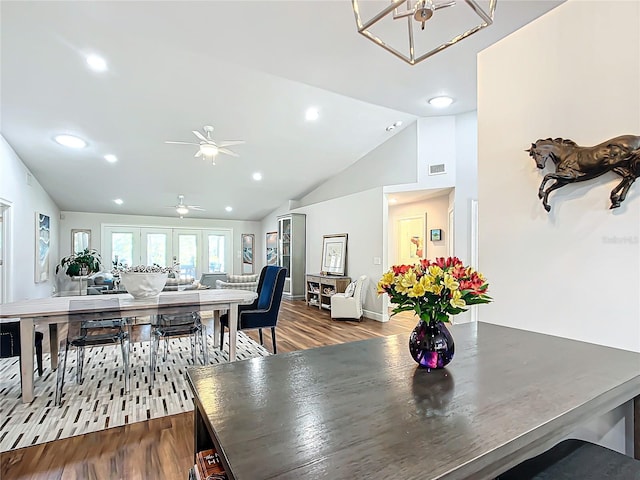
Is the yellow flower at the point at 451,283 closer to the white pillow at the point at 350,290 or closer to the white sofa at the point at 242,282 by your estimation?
the white pillow at the point at 350,290

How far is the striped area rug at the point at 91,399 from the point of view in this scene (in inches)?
92.6

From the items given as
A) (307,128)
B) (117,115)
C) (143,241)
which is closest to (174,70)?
(117,115)

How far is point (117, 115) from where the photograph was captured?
15.7 feet

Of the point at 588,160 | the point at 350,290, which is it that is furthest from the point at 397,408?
the point at 350,290

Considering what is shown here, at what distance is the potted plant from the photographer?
819cm

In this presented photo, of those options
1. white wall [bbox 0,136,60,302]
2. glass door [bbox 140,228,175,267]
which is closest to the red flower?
white wall [bbox 0,136,60,302]

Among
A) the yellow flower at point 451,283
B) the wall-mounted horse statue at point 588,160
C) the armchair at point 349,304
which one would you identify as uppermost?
the wall-mounted horse statue at point 588,160

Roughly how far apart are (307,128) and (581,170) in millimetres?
4380

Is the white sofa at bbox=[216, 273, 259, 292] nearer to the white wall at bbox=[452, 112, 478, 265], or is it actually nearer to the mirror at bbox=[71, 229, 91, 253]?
the white wall at bbox=[452, 112, 478, 265]

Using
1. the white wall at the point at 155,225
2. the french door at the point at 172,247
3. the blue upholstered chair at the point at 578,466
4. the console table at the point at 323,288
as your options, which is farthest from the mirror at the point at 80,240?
the blue upholstered chair at the point at 578,466

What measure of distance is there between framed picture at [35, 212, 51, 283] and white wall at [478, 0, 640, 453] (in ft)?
26.5

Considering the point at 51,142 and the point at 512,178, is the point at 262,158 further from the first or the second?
the point at 512,178

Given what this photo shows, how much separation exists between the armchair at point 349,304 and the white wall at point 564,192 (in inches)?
145

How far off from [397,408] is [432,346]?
14.3 inches
